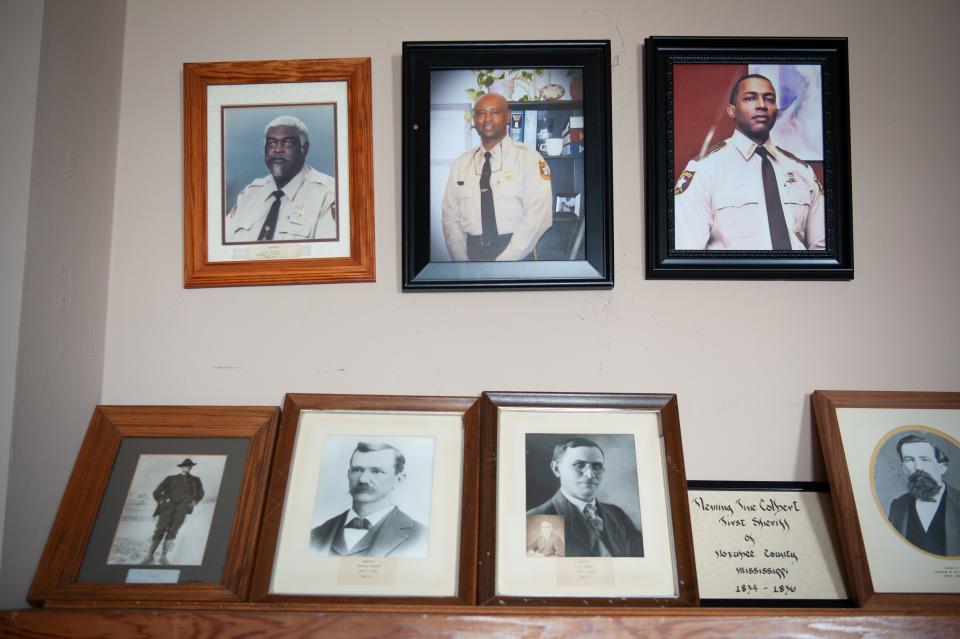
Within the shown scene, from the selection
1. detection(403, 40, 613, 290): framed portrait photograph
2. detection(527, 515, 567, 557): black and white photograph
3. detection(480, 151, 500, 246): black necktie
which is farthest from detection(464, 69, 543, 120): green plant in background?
detection(527, 515, 567, 557): black and white photograph

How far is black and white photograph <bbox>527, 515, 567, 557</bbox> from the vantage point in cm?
126

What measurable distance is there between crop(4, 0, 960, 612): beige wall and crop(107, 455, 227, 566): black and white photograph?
142 millimetres

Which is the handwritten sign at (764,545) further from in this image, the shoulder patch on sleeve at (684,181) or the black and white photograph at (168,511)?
the black and white photograph at (168,511)

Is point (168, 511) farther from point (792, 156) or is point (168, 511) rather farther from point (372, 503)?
point (792, 156)

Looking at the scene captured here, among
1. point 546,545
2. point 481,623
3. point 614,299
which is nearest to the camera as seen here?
point 481,623

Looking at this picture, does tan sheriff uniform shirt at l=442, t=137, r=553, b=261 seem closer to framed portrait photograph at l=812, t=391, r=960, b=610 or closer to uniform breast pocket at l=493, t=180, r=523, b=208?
uniform breast pocket at l=493, t=180, r=523, b=208

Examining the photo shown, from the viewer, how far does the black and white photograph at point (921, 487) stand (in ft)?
4.27

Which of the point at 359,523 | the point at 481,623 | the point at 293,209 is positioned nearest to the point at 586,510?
the point at 481,623

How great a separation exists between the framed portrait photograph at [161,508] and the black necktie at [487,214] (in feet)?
1.67

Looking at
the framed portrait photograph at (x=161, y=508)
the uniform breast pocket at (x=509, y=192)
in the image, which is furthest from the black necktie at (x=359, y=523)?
the uniform breast pocket at (x=509, y=192)

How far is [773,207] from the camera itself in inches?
A: 57.7

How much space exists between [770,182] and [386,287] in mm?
760

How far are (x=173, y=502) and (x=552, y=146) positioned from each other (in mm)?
937

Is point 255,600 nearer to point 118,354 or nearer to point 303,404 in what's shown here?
point 303,404
